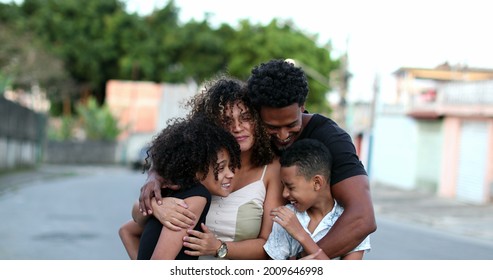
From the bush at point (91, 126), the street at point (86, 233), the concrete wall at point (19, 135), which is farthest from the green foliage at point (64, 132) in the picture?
the street at point (86, 233)

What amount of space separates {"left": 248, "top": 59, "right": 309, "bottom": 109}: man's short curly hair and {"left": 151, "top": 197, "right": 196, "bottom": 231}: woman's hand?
49cm

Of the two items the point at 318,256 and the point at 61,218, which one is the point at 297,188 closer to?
the point at 318,256

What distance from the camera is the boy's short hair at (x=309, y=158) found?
116 inches

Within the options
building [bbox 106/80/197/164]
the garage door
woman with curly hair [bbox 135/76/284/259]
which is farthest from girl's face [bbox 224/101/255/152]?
building [bbox 106/80/197/164]

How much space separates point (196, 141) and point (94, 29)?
46.4 metres

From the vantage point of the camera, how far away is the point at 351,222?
2.92 m

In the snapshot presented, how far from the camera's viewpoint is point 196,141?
2.94 m

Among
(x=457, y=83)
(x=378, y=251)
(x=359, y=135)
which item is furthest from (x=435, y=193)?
(x=378, y=251)

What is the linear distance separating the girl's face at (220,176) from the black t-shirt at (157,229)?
0.06 meters

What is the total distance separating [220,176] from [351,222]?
522 mm

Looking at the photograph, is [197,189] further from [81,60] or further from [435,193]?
[81,60]

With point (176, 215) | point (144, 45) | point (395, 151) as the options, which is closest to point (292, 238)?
point (176, 215)

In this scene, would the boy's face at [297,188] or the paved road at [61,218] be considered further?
the paved road at [61,218]

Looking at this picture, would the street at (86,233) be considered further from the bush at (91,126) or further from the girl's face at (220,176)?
the bush at (91,126)
